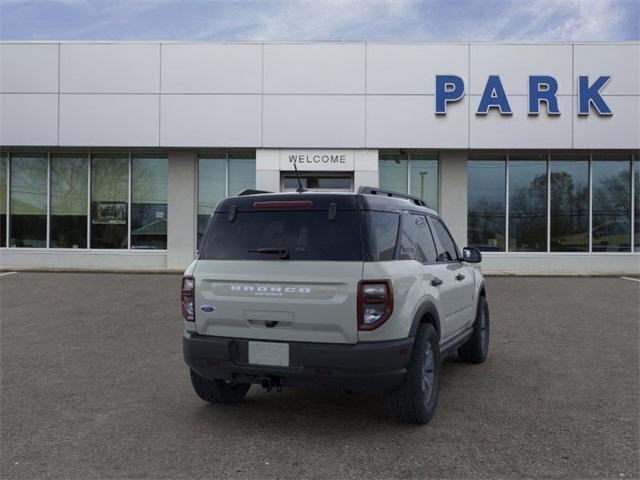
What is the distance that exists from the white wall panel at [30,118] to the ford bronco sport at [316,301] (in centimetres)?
1353

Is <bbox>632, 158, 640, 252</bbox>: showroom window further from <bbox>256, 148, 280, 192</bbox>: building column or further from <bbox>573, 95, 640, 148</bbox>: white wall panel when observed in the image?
<bbox>256, 148, 280, 192</bbox>: building column

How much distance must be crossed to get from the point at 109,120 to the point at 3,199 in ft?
15.2

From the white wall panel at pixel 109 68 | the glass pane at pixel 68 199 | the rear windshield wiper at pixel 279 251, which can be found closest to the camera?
the rear windshield wiper at pixel 279 251

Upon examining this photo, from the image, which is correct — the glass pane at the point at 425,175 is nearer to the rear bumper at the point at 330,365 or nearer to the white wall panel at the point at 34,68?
Result: the white wall panel at the point at 34,68

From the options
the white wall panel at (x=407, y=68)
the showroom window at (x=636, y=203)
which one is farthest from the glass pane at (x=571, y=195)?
the white wall panel at (x=407, y=68)

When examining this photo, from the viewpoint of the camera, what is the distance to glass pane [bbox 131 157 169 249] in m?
16.8

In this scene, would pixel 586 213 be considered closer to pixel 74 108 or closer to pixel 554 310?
pixel 554 310

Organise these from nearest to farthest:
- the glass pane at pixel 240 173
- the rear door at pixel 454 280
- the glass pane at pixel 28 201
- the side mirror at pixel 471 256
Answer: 1. the rear door at pixel 454 280
2. the side mirror at pixel 471 256
3. the glass pane at pixel 240 173
4. the glass pane at pixel 28 201

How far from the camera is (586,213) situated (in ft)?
54.9

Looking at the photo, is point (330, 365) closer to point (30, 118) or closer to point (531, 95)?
point (531, 95)

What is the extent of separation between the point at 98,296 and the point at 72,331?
338cm

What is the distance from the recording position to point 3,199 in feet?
56.7

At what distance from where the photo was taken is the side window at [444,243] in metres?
5.64

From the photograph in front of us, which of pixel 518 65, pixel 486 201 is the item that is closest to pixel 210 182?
pixel 486 201
